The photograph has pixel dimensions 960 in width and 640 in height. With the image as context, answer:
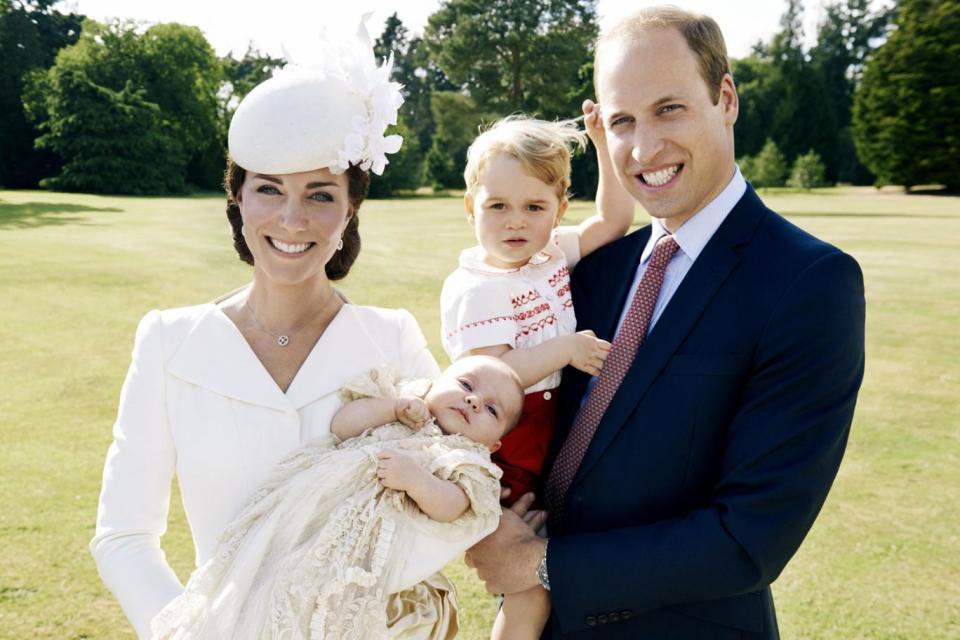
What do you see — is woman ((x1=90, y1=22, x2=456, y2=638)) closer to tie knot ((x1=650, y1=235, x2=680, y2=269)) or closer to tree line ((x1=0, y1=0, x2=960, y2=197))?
tie knot ((x1=650, y1=235, x2=680, y2=269))

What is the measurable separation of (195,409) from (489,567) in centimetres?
102

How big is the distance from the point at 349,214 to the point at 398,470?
3.24 feet

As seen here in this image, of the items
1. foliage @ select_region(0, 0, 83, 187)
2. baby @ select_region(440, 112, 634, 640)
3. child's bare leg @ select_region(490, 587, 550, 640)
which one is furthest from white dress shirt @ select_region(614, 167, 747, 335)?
foliage @ select_region(0, 0, 83, 187)

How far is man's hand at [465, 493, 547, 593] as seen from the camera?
248 centimetres

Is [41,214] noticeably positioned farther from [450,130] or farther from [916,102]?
[916,102]

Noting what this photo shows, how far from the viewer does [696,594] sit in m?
2.29

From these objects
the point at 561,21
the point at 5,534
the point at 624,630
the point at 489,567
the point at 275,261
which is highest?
the point at 561,21

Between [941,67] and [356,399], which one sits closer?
[356,399]

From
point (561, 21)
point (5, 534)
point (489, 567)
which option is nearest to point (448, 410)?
point (489, 567)

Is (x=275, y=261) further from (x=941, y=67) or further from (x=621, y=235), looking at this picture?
(x=941, y=67)

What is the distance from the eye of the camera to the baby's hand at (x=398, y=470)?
7.66 feet

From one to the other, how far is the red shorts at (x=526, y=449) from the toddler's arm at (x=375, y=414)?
0.38m

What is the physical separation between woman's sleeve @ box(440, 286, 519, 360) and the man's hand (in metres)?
0.66

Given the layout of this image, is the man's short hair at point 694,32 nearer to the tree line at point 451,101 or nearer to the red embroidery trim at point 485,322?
the red embroidery trim at point 485,322
